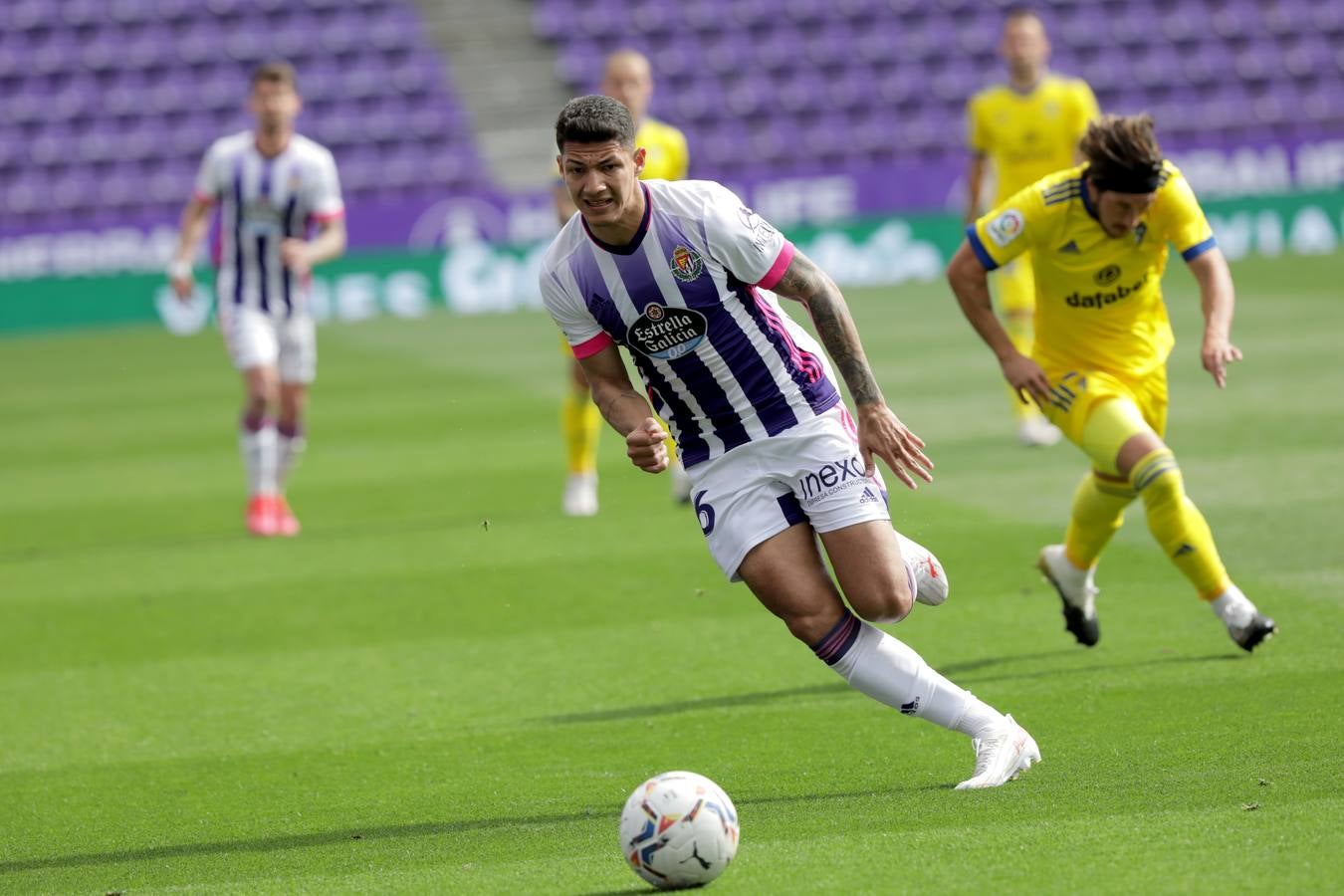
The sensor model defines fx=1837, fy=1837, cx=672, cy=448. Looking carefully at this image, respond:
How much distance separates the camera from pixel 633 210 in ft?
16.0

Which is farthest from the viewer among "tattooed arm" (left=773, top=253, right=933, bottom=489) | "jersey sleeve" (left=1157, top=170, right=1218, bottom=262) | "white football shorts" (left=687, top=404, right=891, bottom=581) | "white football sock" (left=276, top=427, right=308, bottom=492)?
"white football sock" (left=276, top=427, right=308, bottom=492)

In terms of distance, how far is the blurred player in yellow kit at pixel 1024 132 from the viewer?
1131 cm

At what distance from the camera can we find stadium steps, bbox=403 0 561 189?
1051 inches

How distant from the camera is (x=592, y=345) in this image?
16.8 ft

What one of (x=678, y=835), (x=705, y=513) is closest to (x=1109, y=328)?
(x=705, y=513)

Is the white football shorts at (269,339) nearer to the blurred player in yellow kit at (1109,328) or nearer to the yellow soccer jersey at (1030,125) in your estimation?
the yellow soccer jersey at (1030,125)

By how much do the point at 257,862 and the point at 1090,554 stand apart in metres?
3.25

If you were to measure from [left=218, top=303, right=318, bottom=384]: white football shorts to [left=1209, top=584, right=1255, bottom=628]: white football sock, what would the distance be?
5666 millimetres

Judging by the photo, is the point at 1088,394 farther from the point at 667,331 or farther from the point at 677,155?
the point at 677,155

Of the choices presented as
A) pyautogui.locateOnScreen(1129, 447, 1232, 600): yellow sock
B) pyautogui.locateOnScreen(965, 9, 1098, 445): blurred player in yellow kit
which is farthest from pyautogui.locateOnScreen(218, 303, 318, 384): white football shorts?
pyautogui.locateOnScreen(1129, 447, 1232, 600): yellow sock

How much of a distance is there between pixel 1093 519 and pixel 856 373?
2.05 metres

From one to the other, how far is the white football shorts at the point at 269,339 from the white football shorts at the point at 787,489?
5.48 meters

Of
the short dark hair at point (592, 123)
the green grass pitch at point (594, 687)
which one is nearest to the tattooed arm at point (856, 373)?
the short dark hair at point (592, 123)

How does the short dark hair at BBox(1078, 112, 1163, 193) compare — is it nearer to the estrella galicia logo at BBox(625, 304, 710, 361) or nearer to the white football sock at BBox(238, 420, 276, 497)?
the estrella galicia logo at BBox(625, 304, 710, 361)
